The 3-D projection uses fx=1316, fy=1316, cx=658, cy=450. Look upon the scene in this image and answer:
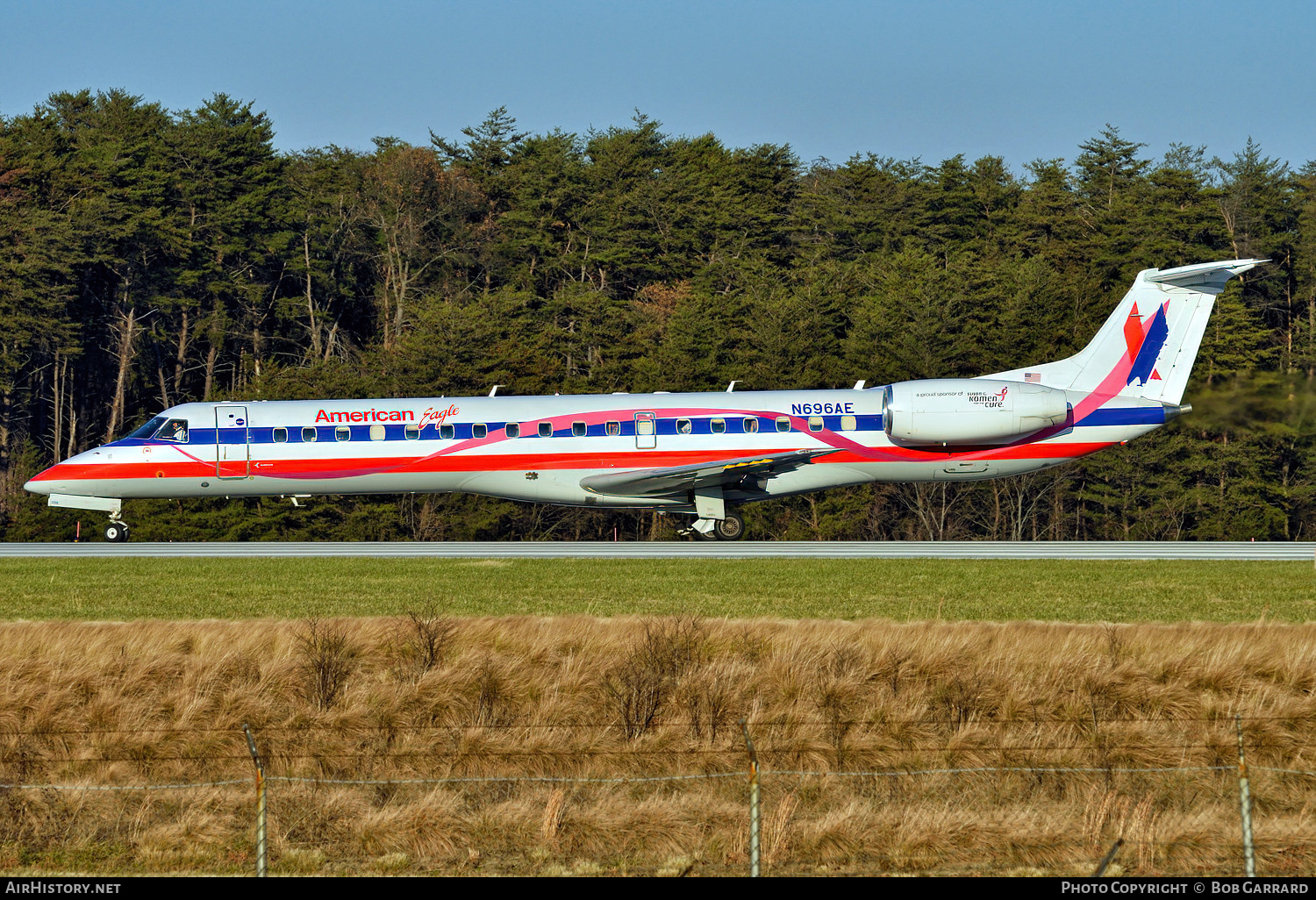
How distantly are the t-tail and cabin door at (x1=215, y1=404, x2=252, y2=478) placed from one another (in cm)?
2052

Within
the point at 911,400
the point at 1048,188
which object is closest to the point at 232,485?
the point at 911,400

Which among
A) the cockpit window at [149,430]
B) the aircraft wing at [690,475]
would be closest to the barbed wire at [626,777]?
the aircraft wing at [690,475]

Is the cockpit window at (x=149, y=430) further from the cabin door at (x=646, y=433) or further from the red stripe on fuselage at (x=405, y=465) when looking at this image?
the cabin door at (x=646, y=433)

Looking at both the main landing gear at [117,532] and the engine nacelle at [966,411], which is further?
the main landing gear at [117,532]

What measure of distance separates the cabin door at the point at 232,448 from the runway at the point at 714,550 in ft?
6.48

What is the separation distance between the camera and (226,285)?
65750 mm

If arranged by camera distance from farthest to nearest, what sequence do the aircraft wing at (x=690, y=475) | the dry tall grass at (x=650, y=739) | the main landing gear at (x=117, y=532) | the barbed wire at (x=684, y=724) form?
the main landing gear at (x=117, y=532) < the aircraft wing at (x=690, y=475) < the barbed wire at (x=684, y=724) < the dry tall grass at (x=650, y=739)

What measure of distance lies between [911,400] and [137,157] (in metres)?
48.9

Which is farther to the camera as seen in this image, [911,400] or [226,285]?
[226,285]

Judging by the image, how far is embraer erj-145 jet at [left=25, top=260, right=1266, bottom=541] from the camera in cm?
3209

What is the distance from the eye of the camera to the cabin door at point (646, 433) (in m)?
32.2

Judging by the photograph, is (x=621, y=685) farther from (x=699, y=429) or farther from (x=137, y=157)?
(x=137, y=157)

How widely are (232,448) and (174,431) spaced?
1.64m

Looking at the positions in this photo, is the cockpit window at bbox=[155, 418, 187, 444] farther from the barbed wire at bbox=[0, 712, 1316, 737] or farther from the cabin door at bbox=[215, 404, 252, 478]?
the barbed wire at bbox=[0, 712, 1316, 737]
